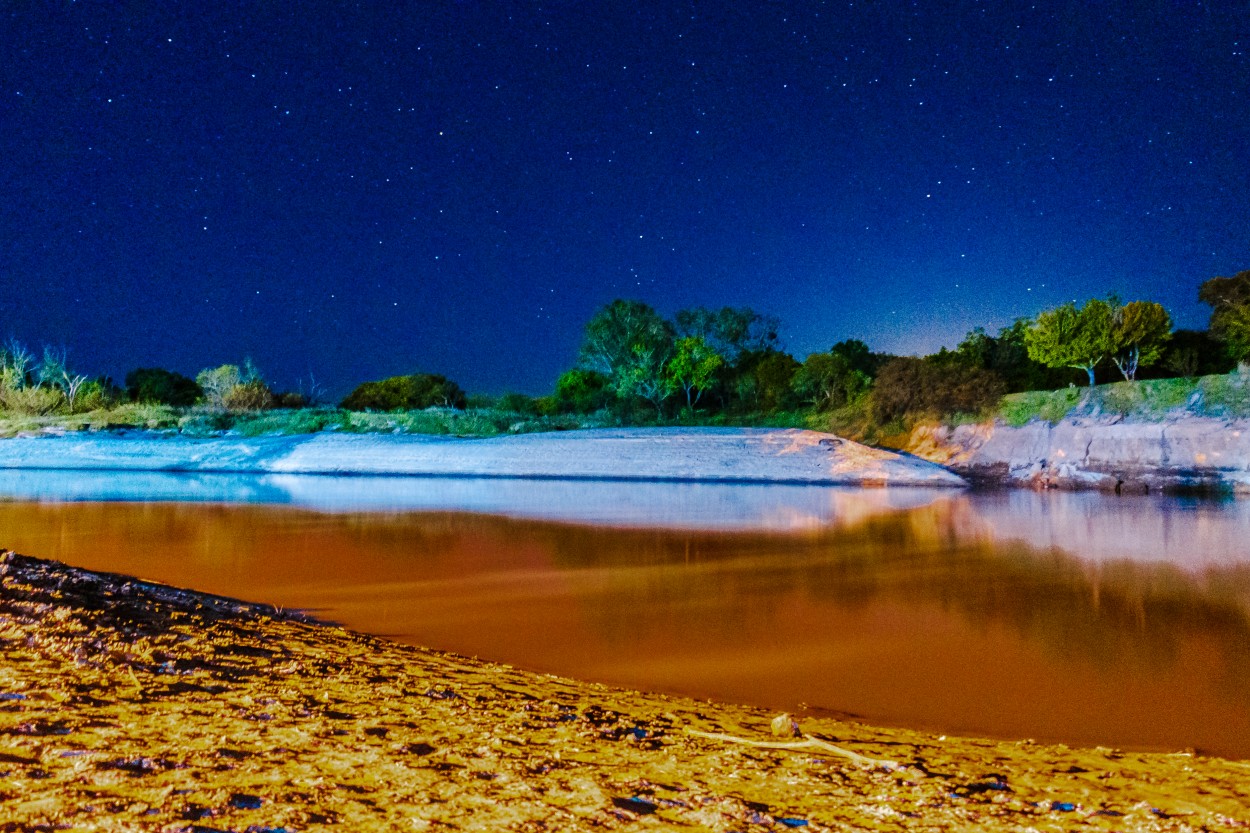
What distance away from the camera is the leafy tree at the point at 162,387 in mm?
56344

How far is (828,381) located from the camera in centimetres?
3647

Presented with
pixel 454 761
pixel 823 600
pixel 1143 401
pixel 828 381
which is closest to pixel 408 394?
pixel 828 381

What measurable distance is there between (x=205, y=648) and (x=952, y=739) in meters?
4.48

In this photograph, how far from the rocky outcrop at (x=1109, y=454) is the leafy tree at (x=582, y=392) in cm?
2504

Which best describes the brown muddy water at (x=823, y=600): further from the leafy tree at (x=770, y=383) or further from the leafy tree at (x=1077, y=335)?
the leafy tree at (x=770, y=383)

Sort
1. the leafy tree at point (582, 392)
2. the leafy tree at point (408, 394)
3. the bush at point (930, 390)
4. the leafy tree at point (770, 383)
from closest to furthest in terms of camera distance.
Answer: the bush at point (930, 390)
the leafy tree at point (770, 383)
the leafy tree at point (582, 392)
the leafy tree at point (408, 394)

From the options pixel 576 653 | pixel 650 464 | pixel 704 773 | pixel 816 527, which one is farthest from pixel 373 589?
pixel 650 464

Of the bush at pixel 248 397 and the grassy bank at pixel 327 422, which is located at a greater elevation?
the bush at pixel 248 397

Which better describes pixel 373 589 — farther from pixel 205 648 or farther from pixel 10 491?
pixel 10 491

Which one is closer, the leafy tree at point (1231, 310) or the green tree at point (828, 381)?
the leafy tree at point (1231, 310)

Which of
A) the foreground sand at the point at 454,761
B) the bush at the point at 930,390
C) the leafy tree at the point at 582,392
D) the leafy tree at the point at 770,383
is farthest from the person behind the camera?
the leafy tree at the point at 582,392

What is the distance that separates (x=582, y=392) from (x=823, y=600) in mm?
41271

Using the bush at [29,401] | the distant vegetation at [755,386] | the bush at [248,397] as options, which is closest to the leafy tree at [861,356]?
the distant vegetation at [755,386]

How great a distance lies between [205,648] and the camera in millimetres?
4578
